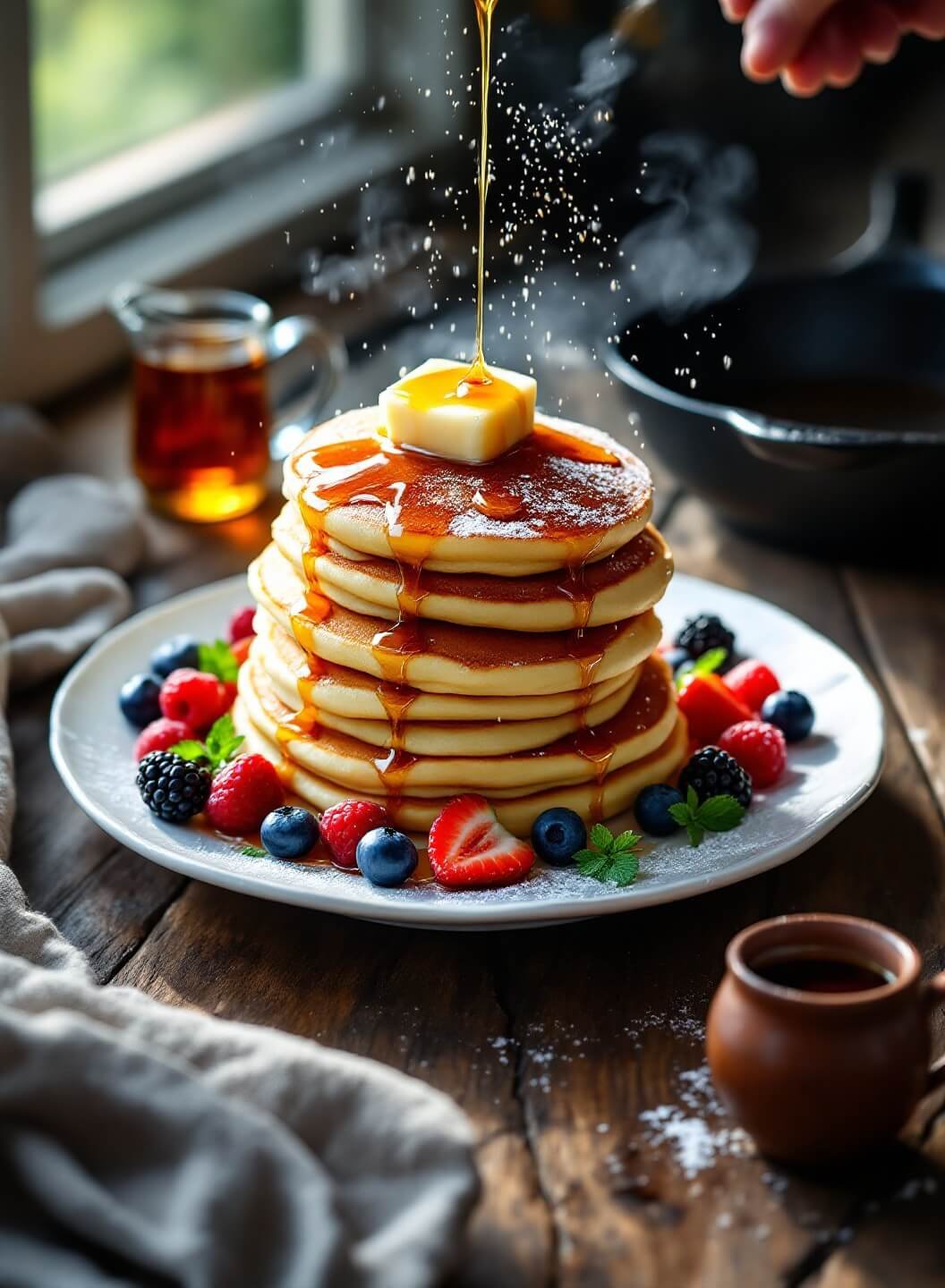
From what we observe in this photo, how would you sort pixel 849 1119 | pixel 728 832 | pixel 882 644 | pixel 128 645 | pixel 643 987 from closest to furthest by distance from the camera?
pixel 849 1119 < pixel 643 987 < pixel 728 832 < pixel 128 645 < pixel 882 644

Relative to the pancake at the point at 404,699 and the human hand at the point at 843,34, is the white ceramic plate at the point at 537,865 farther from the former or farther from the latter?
the human hand at the point at 843,34

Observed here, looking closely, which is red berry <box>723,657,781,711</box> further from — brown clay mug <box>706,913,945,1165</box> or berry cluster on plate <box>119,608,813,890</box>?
brown clay mug <box>706,913,945,1165</box>

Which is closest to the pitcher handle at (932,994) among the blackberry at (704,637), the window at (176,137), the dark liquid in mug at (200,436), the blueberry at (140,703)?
the blackberry at (704,637)

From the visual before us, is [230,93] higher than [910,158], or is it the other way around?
[230,93]

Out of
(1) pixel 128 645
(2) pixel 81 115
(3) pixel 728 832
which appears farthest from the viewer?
(2) pixel 81 115

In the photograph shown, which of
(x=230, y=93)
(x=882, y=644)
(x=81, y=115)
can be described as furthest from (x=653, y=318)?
(x=230, y=93)

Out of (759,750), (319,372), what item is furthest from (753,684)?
(319,372)

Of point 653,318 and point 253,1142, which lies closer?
point 253,1142

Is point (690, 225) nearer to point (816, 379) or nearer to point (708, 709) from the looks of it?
point (816, 379)

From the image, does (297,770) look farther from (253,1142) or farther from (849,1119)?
(849,1119)

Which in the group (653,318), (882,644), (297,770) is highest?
(653,318)
